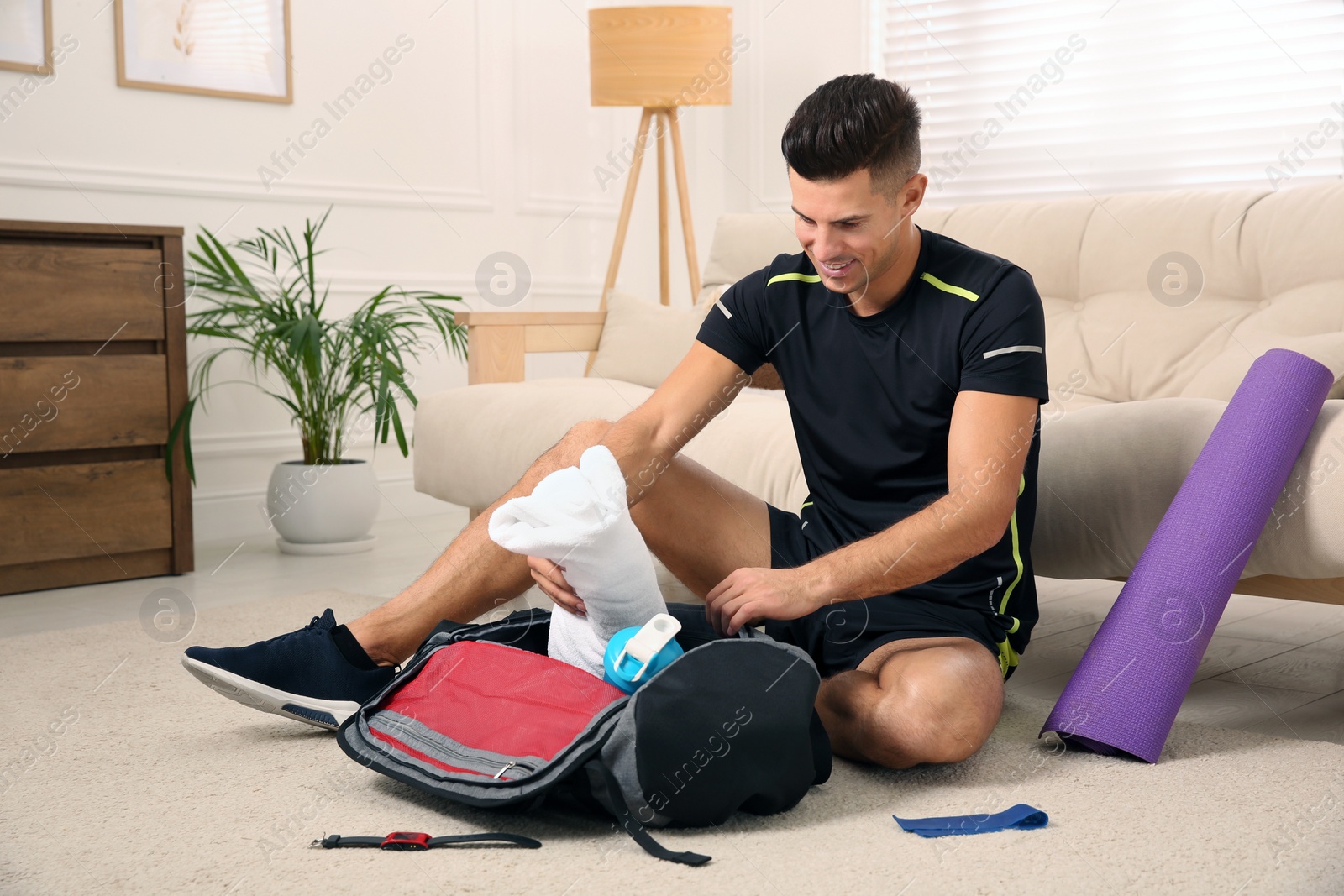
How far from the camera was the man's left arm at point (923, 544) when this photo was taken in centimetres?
135

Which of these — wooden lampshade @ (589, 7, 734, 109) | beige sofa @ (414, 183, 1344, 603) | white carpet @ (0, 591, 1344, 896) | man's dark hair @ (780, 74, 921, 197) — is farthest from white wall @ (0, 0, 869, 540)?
man's dark hair @ (780, 74, 921, 197)

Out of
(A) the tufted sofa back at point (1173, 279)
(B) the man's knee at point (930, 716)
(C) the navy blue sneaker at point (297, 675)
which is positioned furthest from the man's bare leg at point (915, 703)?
(A) the tufted sofa back at point (1173, 279)

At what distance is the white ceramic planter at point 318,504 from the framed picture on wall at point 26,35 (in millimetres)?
1174

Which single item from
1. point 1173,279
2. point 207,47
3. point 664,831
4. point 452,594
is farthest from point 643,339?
point 664,831

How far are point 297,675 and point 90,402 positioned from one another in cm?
156

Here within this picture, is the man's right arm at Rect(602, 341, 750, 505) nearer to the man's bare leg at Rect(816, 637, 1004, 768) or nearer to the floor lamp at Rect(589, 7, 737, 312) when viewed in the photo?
the man's bare leg at Rect(816, 637, 1004, 768)

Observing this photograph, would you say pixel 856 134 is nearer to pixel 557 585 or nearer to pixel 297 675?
pixel 557 585

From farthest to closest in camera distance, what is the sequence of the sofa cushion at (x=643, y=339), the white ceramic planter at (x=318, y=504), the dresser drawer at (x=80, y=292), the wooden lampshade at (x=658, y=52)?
the wooden lampshade at (x=658, y=52) < the white ceramic planter at (x=318, y=504) < the sofa cushion at (x=643, y=339) < the dresser drawer at (x=80, y=292)

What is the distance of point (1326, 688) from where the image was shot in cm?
191

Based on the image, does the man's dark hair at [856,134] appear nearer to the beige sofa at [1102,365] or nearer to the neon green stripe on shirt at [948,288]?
the neon green stripe on shirt at [948,288]

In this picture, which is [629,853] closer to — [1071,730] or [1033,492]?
[1071,730]

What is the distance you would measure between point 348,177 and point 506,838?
2.84 metres

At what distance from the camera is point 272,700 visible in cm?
146

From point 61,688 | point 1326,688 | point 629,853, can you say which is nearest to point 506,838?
point 629,853
